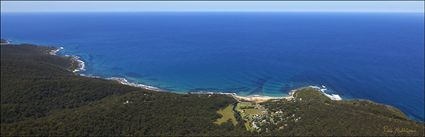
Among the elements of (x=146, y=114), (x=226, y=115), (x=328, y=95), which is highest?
(x=328, y=95)

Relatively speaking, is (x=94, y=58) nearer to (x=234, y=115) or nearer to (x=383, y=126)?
(x=234, y=115)

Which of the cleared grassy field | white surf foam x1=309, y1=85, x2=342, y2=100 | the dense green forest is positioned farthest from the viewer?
white surf foam x1=309, y1=85, x2=342, y2=100

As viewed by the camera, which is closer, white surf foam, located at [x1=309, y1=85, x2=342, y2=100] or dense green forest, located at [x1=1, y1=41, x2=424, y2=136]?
dense green forest, located at [x1=1, y1=41, x2=424, y2=136]

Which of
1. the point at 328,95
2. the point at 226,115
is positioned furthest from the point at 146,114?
the point at 328,95

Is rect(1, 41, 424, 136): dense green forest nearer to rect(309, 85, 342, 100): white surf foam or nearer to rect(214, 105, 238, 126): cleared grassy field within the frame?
rect(214, 105, 238, 126): cleared grassy field

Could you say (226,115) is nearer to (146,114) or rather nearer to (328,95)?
(146,114)

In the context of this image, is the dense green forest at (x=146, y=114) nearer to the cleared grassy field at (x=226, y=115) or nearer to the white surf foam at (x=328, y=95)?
the cleared grassy field at (x=226, y=115)

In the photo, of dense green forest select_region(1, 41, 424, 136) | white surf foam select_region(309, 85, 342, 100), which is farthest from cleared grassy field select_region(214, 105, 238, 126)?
white surf foam select_region(309, 85, 342, 100)
